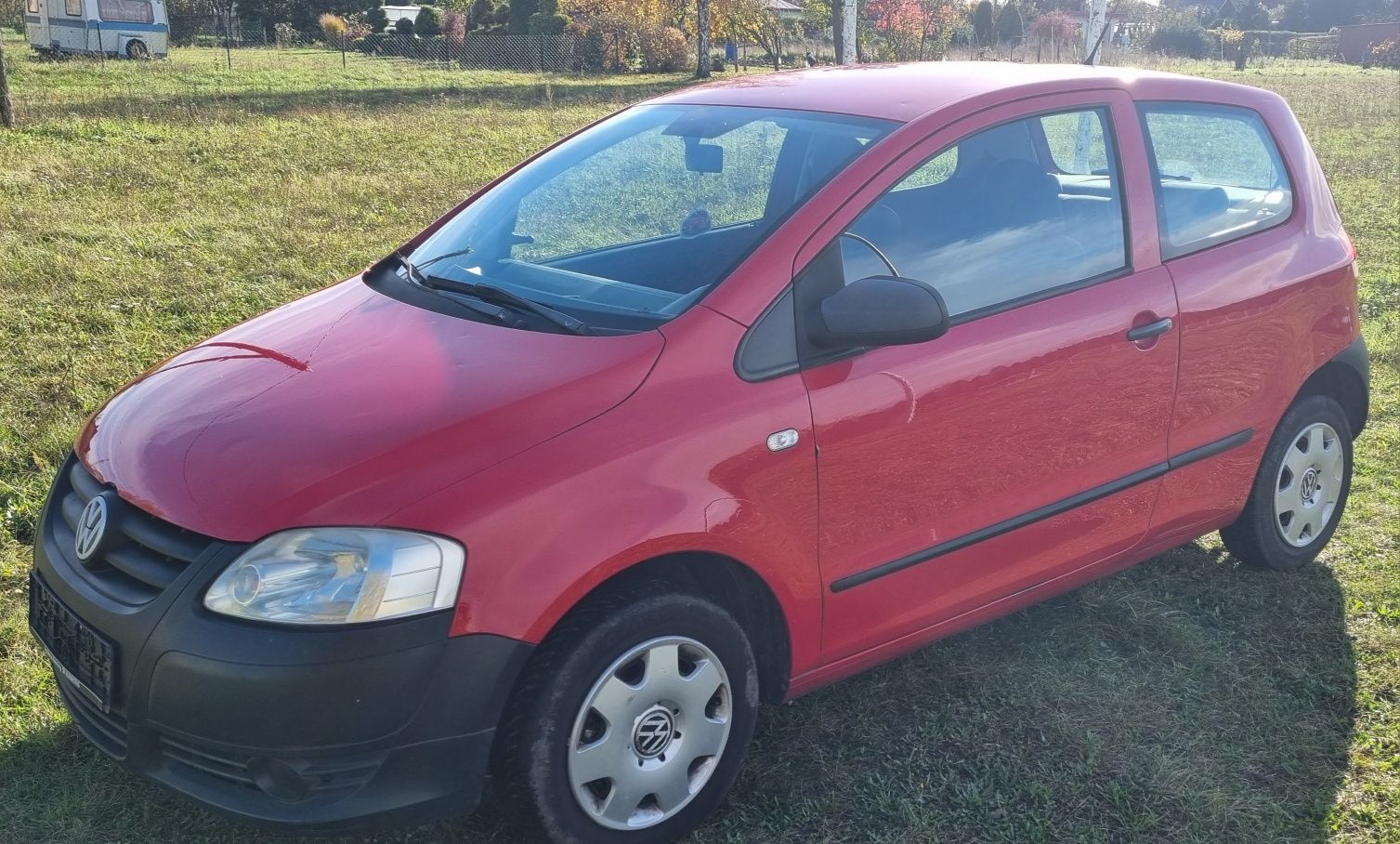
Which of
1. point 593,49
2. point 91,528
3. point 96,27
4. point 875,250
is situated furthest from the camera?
point 593,49

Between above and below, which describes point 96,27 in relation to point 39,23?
below

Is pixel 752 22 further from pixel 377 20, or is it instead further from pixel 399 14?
pixel 399 14

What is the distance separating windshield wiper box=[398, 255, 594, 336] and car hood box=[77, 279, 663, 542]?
0.06 m

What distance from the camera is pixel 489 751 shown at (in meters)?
2.55

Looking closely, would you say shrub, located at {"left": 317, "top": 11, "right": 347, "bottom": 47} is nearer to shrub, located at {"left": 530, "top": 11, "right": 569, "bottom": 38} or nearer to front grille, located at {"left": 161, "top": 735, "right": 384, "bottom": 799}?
shrub, located at {"left": 530, "top": 11, "right": 569, "bottom": 38}

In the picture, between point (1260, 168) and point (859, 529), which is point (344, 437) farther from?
point (1260, 168)

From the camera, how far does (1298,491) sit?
4.27 metres

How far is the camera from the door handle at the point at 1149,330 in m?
3.45

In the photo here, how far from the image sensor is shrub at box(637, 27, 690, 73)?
3167cm

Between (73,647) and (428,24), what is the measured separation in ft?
141

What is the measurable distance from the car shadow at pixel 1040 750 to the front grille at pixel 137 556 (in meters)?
0.66

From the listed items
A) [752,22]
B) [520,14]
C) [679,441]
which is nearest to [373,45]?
[520,14]

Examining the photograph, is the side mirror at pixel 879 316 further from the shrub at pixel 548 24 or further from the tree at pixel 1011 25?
the tree at pixel 1011 25

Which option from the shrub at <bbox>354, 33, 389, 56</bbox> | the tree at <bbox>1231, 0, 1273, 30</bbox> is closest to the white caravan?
the shrub at <bbox>354, 33, 389, 56</bbox>
